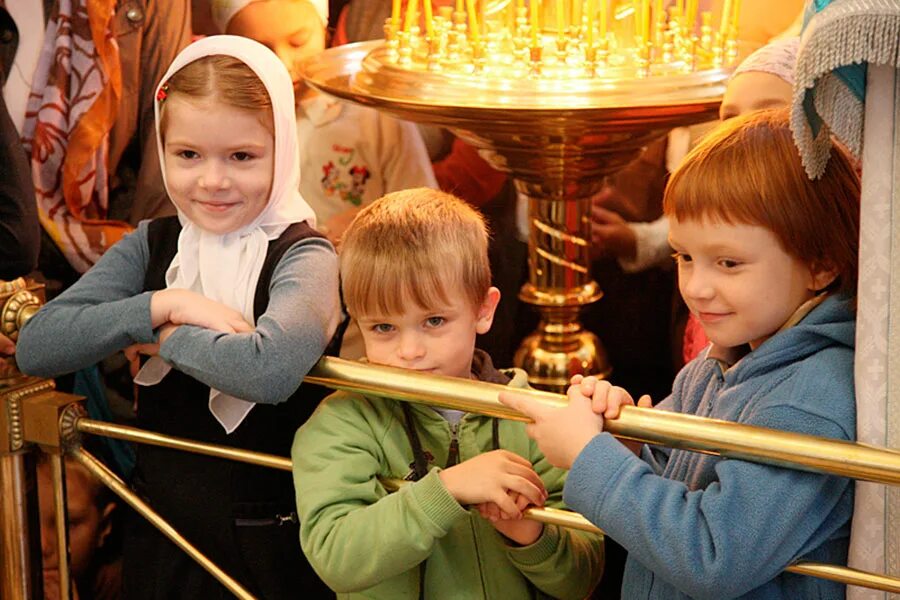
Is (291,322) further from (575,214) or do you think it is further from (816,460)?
(575,214)

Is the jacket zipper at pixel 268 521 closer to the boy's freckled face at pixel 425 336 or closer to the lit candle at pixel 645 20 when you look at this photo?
the boy's freckled face at pixel 425 336

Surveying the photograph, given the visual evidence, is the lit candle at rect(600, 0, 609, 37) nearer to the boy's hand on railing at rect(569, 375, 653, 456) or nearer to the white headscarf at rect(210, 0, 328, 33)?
the white headscarf at rect(210, 0, 328, 33)

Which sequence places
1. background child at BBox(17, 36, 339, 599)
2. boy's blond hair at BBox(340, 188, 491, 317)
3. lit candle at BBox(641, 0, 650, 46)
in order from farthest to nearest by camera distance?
lit candle at BBox(641, 0, 650, 46) < background child at BBox(17, 36, 339, 599) < boy's blond hair at BBox(340, 188, 491, 317)

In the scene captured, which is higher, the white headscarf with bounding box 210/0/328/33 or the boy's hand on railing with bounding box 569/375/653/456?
the white headscarf with bounding box 210/0/328/33

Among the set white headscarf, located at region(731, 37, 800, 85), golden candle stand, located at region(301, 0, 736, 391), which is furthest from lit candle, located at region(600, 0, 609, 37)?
white headscarf, located at region(731, 37, 800, 85)

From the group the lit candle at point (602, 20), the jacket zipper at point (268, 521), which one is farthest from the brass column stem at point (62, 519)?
the lit candle at point (602, 20)

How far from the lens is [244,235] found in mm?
2080

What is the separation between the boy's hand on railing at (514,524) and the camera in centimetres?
169

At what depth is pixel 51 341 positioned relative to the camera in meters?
2.01

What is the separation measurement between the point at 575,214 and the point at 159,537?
131cm

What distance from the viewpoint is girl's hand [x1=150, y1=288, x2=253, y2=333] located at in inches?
76.0

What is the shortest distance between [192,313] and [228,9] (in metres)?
1.95

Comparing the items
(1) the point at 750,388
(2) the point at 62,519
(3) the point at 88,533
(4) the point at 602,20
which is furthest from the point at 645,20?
(3) the point at 88,533

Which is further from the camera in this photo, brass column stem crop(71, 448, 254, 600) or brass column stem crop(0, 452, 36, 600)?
brass column stem crop(0, 452, 36, 600)
